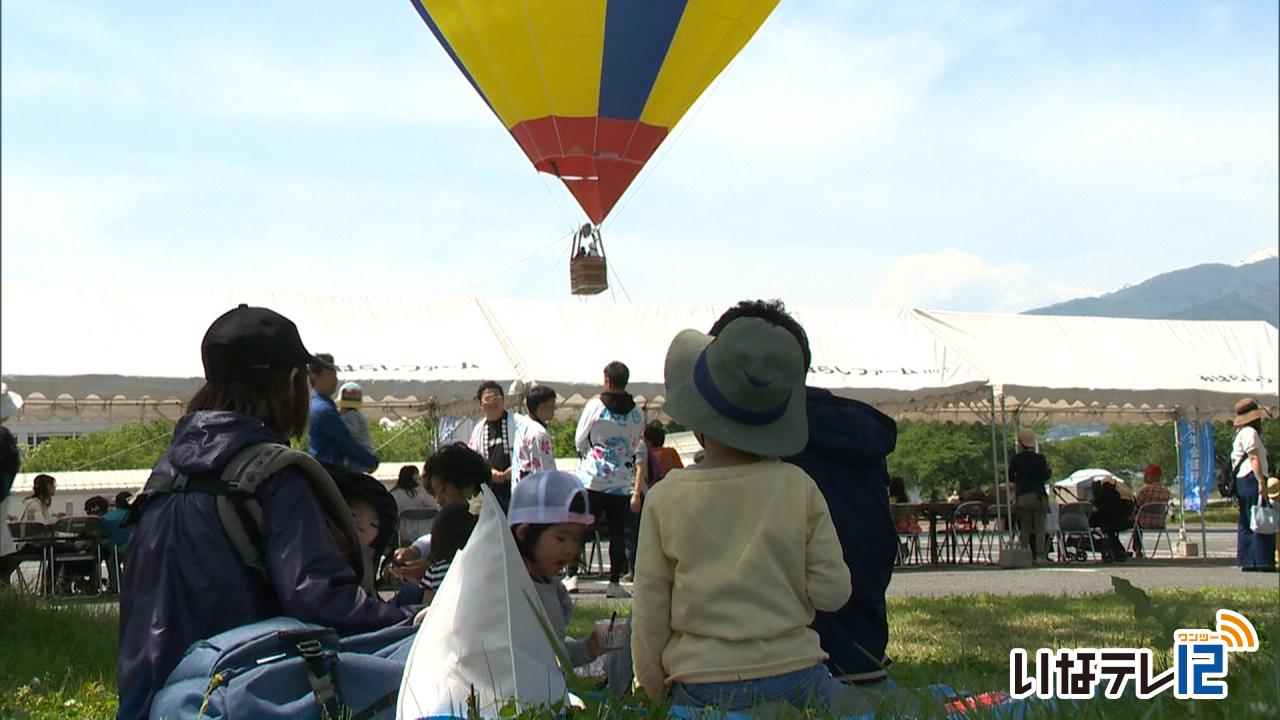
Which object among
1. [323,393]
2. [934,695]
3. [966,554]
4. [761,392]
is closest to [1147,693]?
[934,695]

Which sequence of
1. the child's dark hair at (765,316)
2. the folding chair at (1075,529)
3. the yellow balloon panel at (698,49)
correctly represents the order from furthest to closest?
the folding chair at (1075,529) < the yellow balloon panel at (698,49) < the child's dark hair at (765,316)

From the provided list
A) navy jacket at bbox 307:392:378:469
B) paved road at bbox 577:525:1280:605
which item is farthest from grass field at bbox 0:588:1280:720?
navy jacket at bbox 307:392:378:469

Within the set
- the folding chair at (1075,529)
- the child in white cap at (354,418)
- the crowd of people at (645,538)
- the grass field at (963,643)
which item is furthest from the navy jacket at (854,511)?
the folding chair at (1075,529)

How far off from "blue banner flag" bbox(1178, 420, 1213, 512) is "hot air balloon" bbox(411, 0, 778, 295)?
29.8ft

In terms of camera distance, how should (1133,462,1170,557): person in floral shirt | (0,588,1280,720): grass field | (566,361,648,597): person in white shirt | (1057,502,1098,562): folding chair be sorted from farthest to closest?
(1133,462,1170,557): person in floral shirt < (1057,502,1098,562): folding chair < (566,361,648,597): person in white shirt < (0,588,1280,720): grass field

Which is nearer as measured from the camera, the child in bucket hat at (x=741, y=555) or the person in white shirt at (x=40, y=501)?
the child in bucket hat at (x=741, y=555)

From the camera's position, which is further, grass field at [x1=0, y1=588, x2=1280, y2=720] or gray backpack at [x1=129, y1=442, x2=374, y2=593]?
gray backpack at [x1=129, y1=442, x2=374, y2=593]

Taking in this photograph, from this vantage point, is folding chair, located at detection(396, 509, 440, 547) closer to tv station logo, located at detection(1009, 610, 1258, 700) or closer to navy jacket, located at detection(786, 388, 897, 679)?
navy jacket, located at detection(786, 388, 897, 679)

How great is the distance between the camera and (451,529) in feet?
17.5

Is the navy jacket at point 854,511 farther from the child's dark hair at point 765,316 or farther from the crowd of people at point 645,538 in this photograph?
the crowd of people at point 645,538

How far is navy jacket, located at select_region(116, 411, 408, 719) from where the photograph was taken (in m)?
3.36

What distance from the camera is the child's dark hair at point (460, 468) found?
21.7ft

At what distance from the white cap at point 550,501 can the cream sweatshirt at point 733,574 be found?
1.35m

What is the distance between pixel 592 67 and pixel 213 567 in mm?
12778
